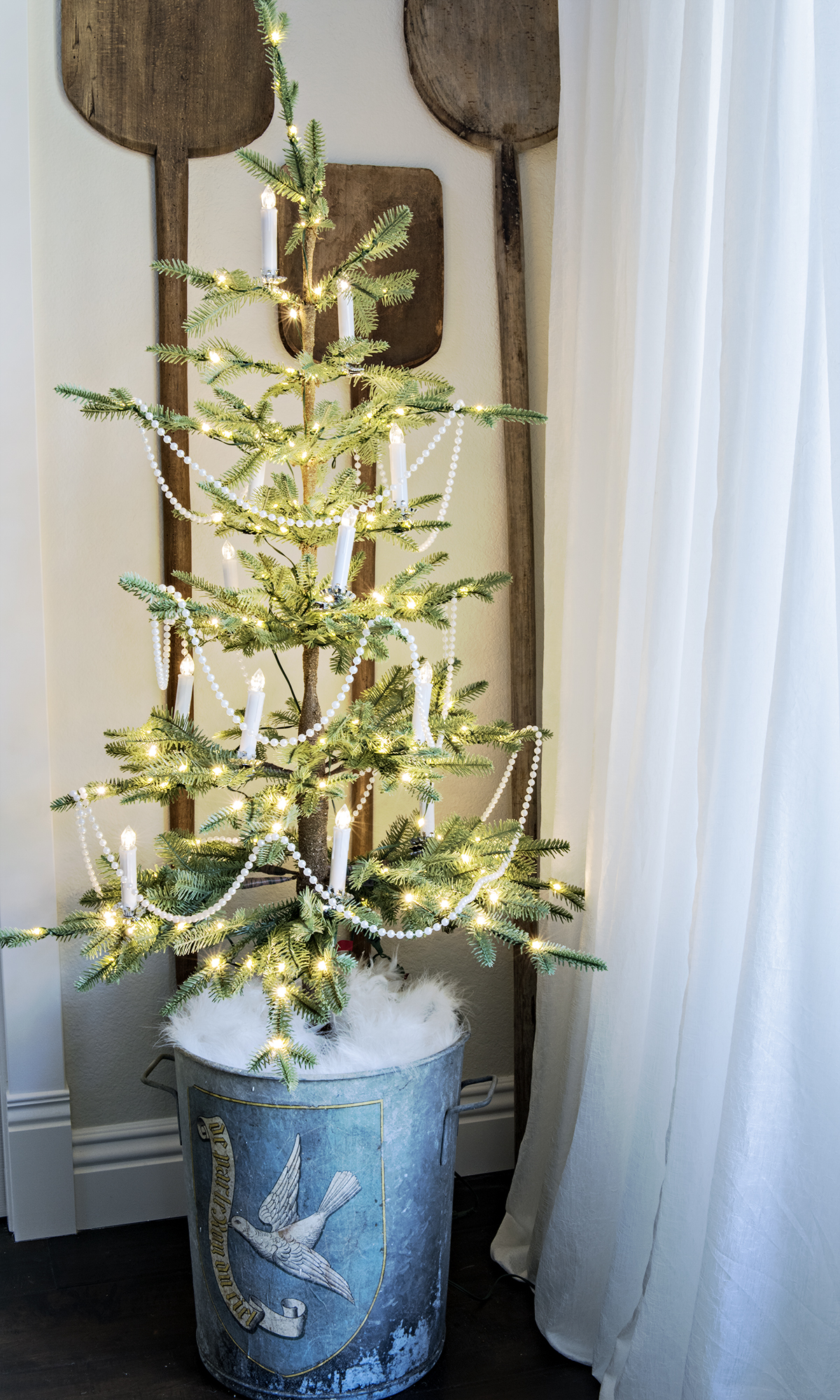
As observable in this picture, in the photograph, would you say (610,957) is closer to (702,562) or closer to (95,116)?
(702,562)

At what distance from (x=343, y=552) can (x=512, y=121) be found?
3.78ft

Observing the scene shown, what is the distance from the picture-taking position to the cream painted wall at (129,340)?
6.23 feet

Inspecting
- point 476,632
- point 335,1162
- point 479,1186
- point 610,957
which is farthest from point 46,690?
point 479,1186

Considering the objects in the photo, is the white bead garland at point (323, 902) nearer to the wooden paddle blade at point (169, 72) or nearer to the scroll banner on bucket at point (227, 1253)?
the scroll banner on bucket at point (227, 1253)

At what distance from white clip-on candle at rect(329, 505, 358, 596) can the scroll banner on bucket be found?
773 mm

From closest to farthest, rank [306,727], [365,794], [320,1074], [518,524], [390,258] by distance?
[320,1074] → [306,727] → [365,794] → [390,258] → [518,524]

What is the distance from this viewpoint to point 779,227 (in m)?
1.23

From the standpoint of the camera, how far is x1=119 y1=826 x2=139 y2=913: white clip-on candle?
1.39m

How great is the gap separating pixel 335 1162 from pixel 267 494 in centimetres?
94

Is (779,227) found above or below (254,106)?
below

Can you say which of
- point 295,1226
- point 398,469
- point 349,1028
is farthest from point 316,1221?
point 398,469

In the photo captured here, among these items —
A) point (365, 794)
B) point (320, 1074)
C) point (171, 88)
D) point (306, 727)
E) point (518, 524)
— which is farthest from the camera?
point (518, 524)

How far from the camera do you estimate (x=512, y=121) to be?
81.0 inches

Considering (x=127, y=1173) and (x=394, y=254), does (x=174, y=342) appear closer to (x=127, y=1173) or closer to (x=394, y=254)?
(x=394, y=254)
